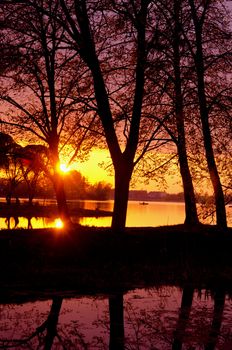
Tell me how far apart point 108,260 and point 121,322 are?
6.71m

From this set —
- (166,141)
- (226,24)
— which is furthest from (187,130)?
(226,24)

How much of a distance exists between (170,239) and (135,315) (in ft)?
25.1

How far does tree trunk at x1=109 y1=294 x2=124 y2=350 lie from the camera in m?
8.00

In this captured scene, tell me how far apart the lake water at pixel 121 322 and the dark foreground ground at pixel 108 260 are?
1237 mm

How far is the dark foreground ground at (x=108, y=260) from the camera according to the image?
1307 cm

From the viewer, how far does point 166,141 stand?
24.2 m

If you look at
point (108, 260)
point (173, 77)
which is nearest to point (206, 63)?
point (173, 77)

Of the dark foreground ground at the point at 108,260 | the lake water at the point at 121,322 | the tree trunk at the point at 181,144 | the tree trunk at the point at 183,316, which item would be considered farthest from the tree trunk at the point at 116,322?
the tree trunk at the point at 181,144

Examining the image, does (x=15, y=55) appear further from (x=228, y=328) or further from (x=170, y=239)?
(x=228, y=328)

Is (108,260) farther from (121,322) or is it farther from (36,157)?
(36,157)

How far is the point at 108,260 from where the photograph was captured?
1609 centimetres

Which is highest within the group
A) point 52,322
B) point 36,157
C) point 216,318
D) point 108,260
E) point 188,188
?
point 36,157

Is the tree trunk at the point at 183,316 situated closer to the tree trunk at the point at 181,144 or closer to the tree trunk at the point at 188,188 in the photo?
the tree trunk at the point at 181,144

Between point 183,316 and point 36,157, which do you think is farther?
point 36,157
